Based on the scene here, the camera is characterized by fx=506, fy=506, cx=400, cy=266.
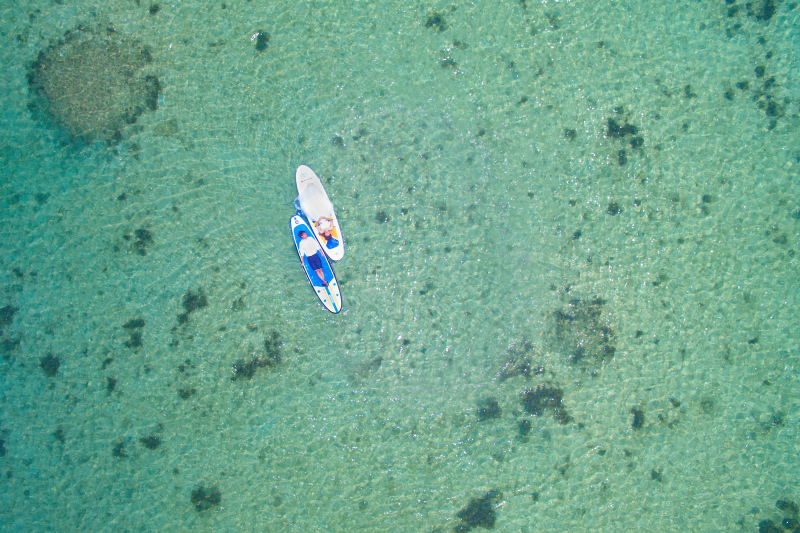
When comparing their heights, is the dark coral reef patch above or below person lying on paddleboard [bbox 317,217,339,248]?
above

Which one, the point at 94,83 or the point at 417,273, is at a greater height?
the point at 94,83

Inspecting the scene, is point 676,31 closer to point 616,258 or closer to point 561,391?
point 616,258

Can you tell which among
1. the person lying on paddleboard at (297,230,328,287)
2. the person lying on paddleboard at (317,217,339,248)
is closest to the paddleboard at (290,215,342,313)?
the person lying on paddleboard at (297,230,328,287)

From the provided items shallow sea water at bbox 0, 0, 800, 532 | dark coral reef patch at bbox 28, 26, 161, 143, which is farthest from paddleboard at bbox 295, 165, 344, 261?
dark coral reef patch at bbox 28, 26, 161, 143

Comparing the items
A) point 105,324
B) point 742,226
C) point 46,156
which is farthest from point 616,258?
point 46,156

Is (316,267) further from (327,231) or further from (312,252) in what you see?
(327,231)

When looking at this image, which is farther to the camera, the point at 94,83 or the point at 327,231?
the point at 94,83

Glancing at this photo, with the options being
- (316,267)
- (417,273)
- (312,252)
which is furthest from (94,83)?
(417,273)

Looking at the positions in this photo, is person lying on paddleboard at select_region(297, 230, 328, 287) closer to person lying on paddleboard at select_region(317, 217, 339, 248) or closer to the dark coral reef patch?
person lying on paddleboard at select_region(317, 217, 339, 248)
